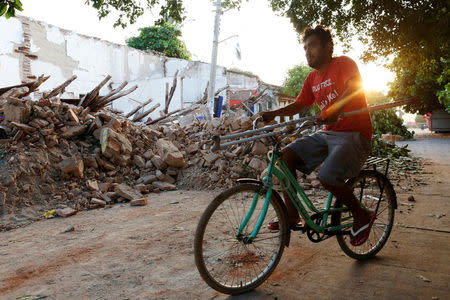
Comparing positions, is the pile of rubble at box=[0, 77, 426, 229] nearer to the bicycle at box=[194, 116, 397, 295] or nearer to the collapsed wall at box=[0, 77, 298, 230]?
the collapsed wall at box=[0, 77, 298, 230]

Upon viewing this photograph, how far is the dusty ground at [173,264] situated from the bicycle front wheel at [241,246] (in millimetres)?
120

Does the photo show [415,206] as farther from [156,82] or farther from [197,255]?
[156,82]

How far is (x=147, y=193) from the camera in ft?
22.2

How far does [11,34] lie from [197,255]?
18.5m

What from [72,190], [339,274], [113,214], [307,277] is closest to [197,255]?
[307,277]

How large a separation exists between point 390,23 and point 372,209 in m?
4.96

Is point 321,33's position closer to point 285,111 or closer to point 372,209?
point 285,111

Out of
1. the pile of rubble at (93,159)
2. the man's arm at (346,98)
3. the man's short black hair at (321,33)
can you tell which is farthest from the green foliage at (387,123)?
the man's arm at (346,98)

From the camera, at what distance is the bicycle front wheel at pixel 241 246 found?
2.41 m

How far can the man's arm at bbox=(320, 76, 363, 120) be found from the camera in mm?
2512

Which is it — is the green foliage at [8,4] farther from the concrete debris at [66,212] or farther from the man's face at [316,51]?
the concrete debris at [66,212]

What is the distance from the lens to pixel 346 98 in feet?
8.61

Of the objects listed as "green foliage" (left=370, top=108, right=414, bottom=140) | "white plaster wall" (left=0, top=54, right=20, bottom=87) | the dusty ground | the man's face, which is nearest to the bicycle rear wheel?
the dusty ground

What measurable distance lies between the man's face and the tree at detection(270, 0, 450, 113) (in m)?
3.92
